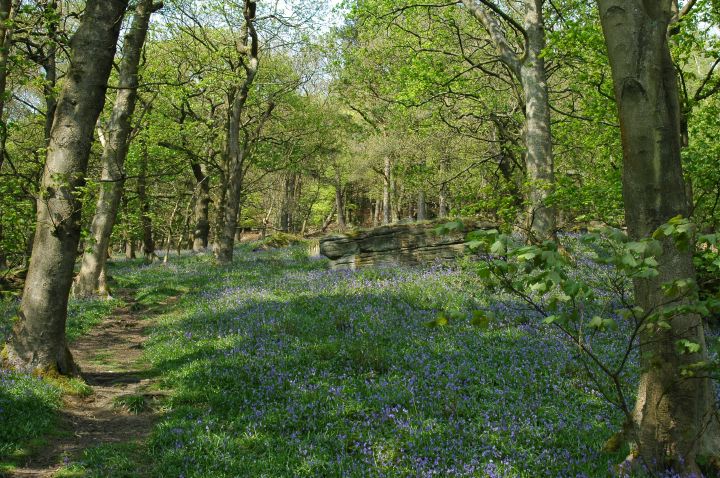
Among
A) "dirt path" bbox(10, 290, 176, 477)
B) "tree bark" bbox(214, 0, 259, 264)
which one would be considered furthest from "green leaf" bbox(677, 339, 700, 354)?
"tree bark" bbox(214, 0, 259, 264)

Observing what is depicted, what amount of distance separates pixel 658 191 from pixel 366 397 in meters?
4.55

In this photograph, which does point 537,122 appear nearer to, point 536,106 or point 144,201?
point 536,106

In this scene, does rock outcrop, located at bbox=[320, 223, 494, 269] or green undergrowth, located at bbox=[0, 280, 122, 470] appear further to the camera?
rock outcrop, located at bbox=[320, 223, 494, 269]

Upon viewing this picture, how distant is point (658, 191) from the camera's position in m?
4.23

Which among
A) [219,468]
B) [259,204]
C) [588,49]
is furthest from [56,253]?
[259,204]

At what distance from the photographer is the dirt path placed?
6.12 m

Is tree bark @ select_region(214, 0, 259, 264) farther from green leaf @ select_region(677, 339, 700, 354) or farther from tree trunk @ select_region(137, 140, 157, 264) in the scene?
green leaf @ select_region(677, 339, 700, 354)

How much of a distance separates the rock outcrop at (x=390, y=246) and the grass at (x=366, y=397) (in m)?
5.55

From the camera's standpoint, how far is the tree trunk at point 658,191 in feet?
13.9

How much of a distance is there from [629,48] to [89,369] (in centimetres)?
1038

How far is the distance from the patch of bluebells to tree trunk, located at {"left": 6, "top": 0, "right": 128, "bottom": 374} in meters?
2.12

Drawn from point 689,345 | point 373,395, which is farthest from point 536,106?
point 689,345

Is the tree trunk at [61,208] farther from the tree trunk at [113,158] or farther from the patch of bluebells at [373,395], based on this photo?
the tree trunk at [113,158]

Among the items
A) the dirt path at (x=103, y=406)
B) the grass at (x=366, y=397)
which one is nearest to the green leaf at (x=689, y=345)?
the grass at (x=366, y=397)
